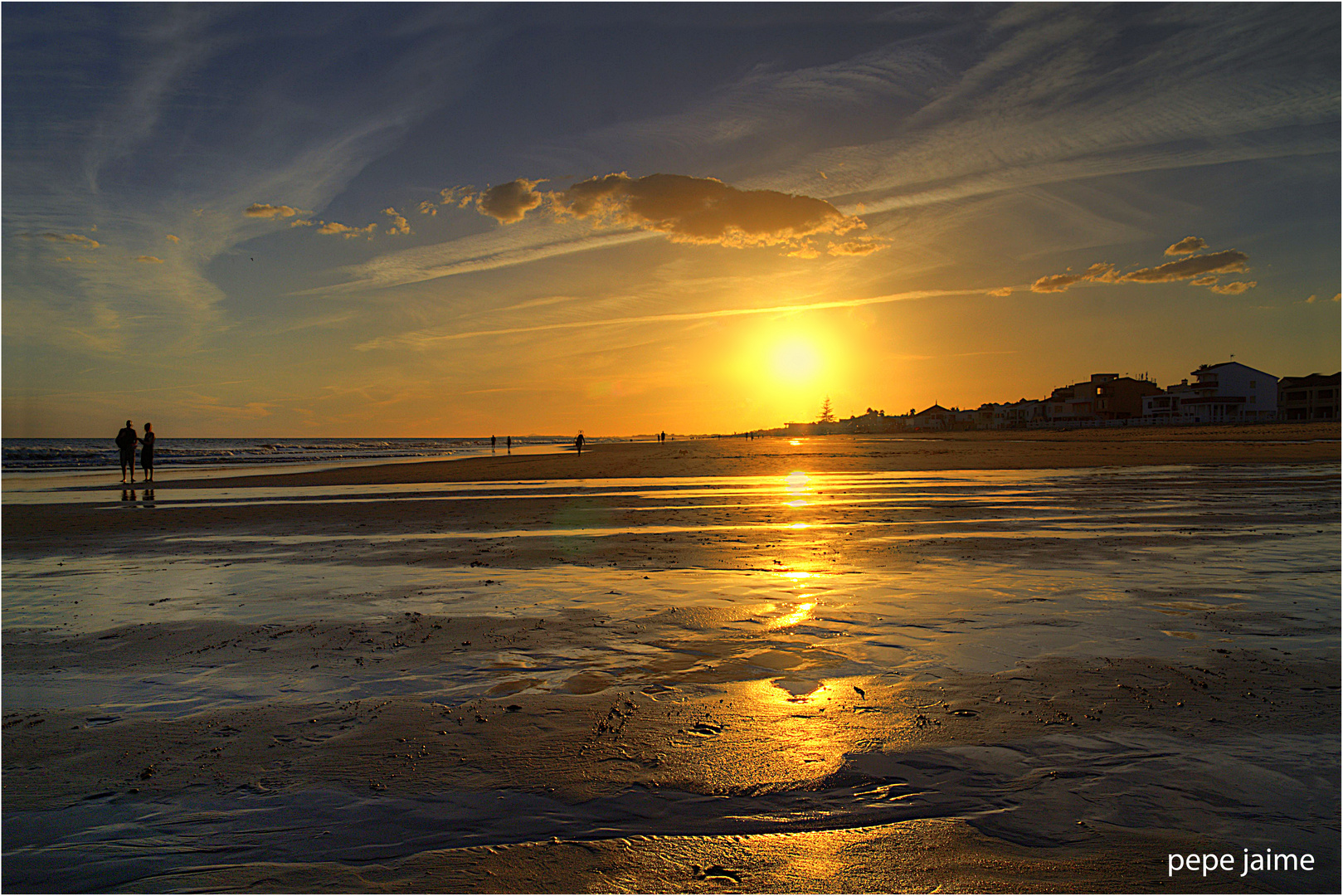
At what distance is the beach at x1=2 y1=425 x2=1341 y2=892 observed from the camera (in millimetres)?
3102

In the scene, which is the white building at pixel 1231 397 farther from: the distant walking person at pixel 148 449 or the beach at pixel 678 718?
the distant walking person at pixel 148 449

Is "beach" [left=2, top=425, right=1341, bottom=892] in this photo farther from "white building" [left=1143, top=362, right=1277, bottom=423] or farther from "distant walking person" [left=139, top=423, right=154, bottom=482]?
"white building" [left=1143, top=362, right=1277, bottom=423]

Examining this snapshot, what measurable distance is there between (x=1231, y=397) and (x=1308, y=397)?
1080 centimetres

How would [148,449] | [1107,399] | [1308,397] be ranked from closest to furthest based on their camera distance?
[148,449] < [1308,397] < [1107,399]

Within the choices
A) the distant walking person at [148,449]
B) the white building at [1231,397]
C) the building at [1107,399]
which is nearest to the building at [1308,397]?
the white building at [1231,397]

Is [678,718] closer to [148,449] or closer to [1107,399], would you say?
[148,449]

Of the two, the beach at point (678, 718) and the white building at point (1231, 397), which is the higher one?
the white building at point (1231, 397)

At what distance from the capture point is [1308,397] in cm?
10781

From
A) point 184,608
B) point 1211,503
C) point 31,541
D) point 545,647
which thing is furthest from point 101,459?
point 1211,503

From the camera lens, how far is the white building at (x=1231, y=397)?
108250 millimetres

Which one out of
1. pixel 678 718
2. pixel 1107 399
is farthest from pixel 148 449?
pixel 1107 399

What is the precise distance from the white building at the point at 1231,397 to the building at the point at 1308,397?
1551 mm

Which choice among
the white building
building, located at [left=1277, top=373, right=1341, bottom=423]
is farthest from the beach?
building, located at [left=1277, top=373, right=1341, bottom=423]

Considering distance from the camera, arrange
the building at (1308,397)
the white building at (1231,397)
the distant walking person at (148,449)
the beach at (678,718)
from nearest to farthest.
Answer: the beach at (678,718), the distant walking person at (148,449), the building at (1308,397), the white building at (1231,397)
